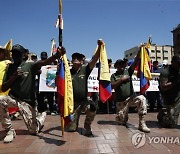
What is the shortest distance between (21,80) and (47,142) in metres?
1.27

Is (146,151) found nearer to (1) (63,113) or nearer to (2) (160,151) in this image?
(2) (160,151)

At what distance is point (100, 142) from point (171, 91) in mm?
2419

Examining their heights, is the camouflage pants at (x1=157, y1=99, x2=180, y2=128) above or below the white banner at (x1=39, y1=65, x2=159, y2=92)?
below

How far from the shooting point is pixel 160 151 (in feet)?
13.7

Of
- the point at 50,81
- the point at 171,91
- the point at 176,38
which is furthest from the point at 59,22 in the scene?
the point at 176,38

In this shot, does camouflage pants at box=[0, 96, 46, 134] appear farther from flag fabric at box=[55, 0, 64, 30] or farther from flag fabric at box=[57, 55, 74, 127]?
flag fabric at box=[55, 0, 64, 30]

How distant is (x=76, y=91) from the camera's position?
5758 mm

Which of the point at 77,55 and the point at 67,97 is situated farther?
the point at 77,55

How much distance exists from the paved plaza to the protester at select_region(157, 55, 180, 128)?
1.17ft

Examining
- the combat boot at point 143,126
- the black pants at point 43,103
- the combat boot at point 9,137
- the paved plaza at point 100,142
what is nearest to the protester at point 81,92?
the paved plaza at point 100,142

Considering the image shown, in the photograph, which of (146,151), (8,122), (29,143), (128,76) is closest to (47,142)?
(29,143)

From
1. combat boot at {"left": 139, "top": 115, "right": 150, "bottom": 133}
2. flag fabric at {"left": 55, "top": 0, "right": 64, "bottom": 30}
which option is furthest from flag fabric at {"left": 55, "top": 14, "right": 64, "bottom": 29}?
combat boot at {"left": 139, "top": 115, "right": 150, "bottom": 133}

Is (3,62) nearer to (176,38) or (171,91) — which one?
(171,91)

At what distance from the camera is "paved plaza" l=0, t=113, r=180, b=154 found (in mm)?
4285
